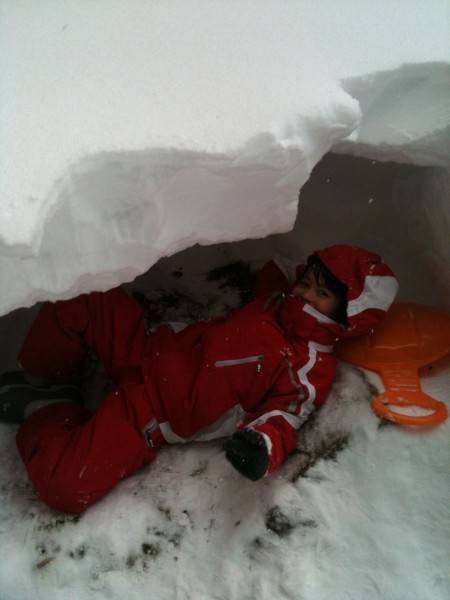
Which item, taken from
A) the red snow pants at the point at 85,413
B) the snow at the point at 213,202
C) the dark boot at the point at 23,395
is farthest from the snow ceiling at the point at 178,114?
the dark boot at the point at 23,395

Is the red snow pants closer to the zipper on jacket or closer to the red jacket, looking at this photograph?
the red jacket

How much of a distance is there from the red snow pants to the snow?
0.24 feet

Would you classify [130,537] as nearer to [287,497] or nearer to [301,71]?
[287,497]

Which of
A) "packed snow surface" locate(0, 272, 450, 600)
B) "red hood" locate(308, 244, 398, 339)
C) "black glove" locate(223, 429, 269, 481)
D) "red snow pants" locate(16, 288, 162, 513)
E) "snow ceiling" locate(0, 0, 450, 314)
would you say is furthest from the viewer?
"red hood" locate(308, 244, 398, 339)

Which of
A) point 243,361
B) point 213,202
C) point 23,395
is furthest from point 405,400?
point 23,395

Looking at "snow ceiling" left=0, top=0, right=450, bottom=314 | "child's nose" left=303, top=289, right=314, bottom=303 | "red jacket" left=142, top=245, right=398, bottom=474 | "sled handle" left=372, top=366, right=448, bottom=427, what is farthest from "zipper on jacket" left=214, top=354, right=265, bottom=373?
"snow ceiling" left=0, top=0, right=450, bottom=314

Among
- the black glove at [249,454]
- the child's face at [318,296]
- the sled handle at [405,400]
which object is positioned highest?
the child's face at [318,296]

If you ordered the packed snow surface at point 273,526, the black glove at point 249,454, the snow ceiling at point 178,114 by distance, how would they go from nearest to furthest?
the snow ceiling at point 178,114 → the packed snow surface at point 273,526 → the black glove at point 249,454

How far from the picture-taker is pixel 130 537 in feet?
3.83

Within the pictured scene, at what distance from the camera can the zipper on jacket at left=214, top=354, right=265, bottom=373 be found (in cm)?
134

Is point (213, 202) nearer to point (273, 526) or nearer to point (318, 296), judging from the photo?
point (318, 296)

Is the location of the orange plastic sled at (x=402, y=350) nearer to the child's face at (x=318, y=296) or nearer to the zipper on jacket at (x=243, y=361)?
the child's face at (x=318, y=296)

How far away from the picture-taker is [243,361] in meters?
1.35

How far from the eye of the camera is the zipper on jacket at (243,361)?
1.34m
